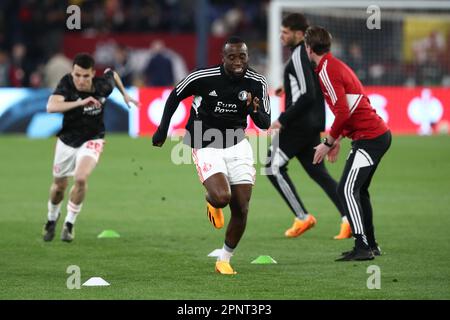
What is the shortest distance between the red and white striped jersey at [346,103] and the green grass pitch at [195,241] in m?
1.32

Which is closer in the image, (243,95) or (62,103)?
(243,95)

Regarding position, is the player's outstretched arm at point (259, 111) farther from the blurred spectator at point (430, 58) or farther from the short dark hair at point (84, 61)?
the blurred spectator at point (430, 58)

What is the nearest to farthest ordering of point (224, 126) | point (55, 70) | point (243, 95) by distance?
1. point (243, 95)
2. point (224, 126)
3. point (55, 70)

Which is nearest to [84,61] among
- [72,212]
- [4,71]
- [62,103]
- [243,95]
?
[62,103]

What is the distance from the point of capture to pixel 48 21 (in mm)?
32094

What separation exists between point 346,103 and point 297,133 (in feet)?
7.46

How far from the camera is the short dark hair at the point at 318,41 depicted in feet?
36.6

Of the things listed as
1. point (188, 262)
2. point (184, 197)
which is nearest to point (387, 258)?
point (188, 262)

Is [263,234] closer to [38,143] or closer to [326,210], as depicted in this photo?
[326,210]

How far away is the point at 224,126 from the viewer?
1062 centimetres

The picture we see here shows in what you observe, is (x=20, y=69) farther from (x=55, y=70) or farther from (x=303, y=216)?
(x=303, y=216)

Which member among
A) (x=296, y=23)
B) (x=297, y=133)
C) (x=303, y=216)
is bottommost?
(x=303, y=216)

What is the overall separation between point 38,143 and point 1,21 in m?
8.29

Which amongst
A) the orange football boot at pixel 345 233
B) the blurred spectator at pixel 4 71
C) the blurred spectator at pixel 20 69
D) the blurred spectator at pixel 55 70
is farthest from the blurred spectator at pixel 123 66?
the orange football boot at pixel 345 233
